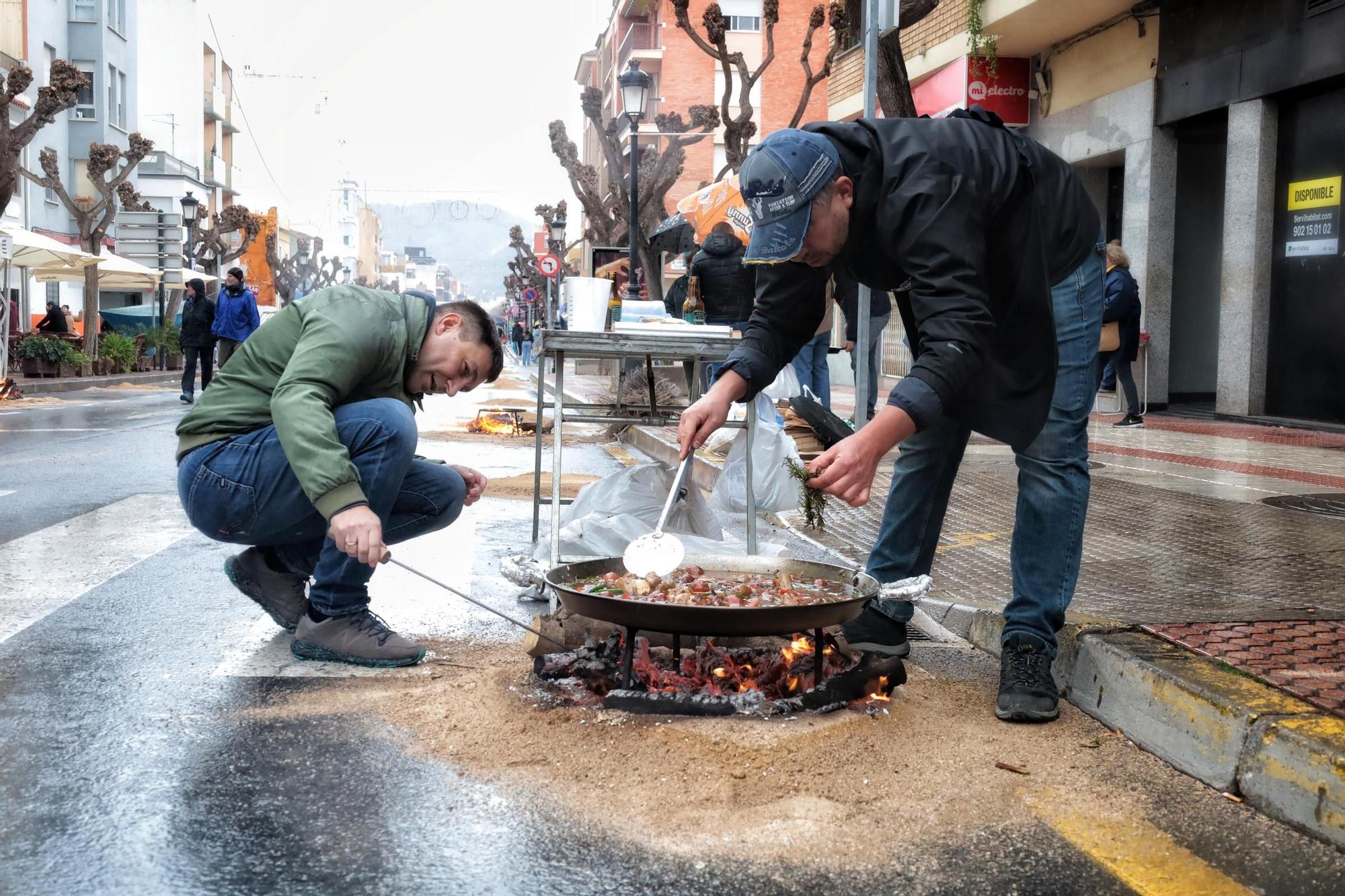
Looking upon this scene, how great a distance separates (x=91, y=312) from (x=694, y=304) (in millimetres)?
21786

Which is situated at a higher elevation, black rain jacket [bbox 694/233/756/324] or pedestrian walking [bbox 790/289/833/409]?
black rain jacket [bbox 694/233/756/324]

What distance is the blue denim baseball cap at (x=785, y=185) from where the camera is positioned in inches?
120

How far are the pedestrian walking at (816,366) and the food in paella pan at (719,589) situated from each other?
7058 millimetres

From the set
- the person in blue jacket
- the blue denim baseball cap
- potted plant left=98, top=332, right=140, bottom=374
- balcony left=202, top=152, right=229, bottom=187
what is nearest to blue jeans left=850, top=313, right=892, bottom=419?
the blue denim baseball cap

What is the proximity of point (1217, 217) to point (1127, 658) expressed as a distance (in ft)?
49.3

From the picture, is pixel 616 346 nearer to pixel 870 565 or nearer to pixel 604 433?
pixel 870 565

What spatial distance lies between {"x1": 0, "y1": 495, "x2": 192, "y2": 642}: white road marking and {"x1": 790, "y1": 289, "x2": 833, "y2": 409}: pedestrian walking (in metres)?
5.69

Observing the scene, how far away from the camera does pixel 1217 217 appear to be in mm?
16656

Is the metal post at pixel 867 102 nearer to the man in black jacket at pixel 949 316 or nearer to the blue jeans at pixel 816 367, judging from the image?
the blue jeans at pixel 816 367

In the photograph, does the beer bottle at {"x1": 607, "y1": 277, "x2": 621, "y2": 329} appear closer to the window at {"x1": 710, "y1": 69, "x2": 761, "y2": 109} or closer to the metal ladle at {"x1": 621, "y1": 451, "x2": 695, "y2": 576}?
the metal ladle at {"x1": 621, "y1": 451, "x2": 695, "y2": 576}

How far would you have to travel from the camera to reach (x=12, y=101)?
75.9ft

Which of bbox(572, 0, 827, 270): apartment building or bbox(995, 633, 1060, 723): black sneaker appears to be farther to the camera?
bbox(572, 0, 827, 270): apartment building

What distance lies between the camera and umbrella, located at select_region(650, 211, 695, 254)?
15797 millimetres

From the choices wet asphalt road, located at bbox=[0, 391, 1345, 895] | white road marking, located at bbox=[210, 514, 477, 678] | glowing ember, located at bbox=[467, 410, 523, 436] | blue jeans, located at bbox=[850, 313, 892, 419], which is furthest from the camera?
glowing ember, located at bbox=[467, 410, 523, 436]
